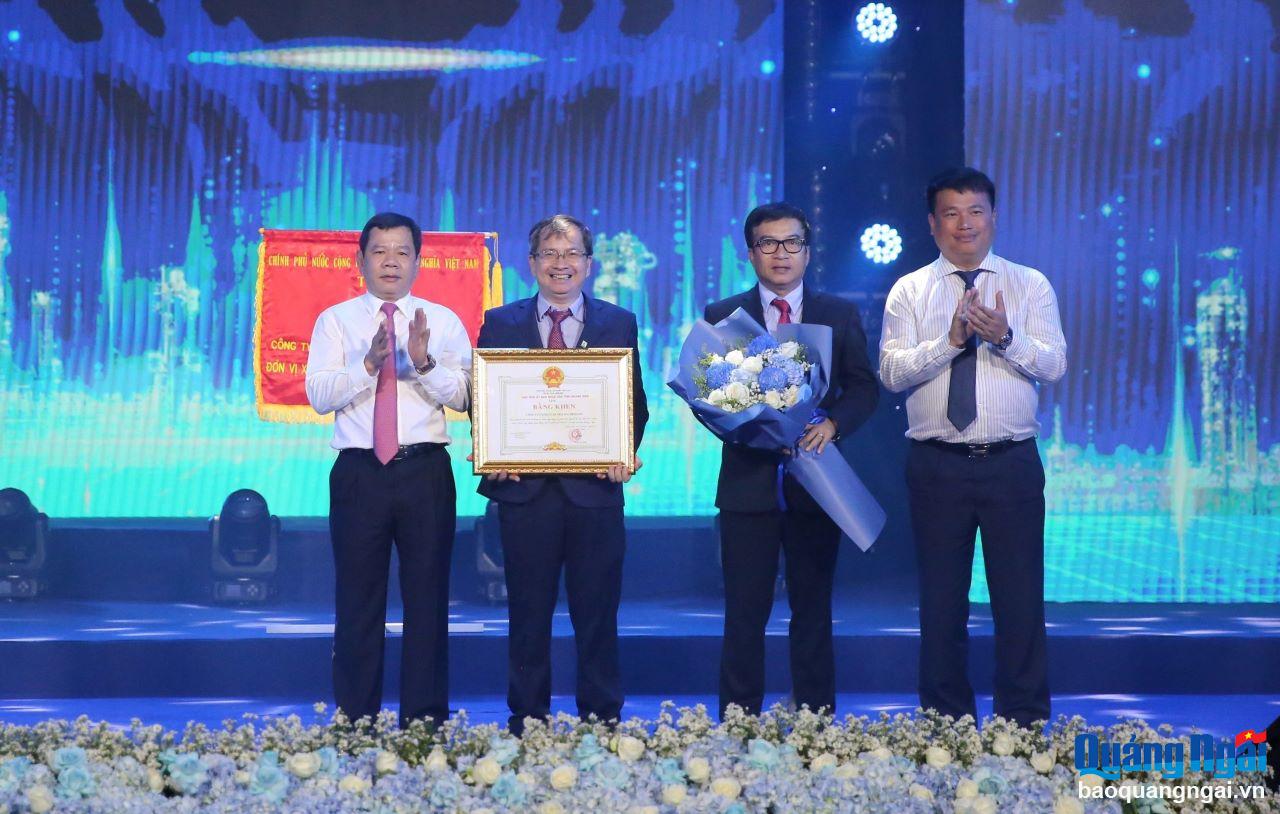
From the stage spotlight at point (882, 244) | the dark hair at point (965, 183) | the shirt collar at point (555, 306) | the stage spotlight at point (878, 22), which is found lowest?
the shirt collar at point (555, 306)

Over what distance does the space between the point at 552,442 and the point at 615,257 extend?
2638 millimetres

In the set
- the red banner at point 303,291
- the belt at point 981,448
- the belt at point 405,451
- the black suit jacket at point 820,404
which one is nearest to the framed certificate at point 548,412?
the belt at point 405,451

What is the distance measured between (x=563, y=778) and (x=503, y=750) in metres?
0.19

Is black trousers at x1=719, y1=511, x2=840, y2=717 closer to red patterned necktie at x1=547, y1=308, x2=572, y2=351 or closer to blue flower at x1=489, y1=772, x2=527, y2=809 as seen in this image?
red patterned necktie at x1=547, y1=308, x2=572, y2=351

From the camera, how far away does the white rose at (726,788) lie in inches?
73.5

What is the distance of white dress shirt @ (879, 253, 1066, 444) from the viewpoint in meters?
3.09

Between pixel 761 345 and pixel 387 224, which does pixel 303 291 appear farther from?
pixel 761 345

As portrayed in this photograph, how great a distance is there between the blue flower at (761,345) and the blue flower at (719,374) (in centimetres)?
7

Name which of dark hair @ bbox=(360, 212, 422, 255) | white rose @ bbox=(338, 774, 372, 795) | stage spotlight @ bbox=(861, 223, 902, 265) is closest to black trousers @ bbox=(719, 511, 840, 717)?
dark hair @ bbox=(360, 212, 422, 255)

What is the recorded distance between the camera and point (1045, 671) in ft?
10.2

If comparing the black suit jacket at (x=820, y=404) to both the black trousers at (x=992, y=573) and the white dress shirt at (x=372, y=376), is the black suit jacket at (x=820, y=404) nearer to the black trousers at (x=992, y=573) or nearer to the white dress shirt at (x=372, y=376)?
the black trousers at (x=992, y=573)

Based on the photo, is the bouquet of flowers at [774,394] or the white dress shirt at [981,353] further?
the white dress shirt at [981,353]

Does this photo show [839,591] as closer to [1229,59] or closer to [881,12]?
[881,12]

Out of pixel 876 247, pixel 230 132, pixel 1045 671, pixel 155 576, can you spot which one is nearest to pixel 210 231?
pixel 230 132
